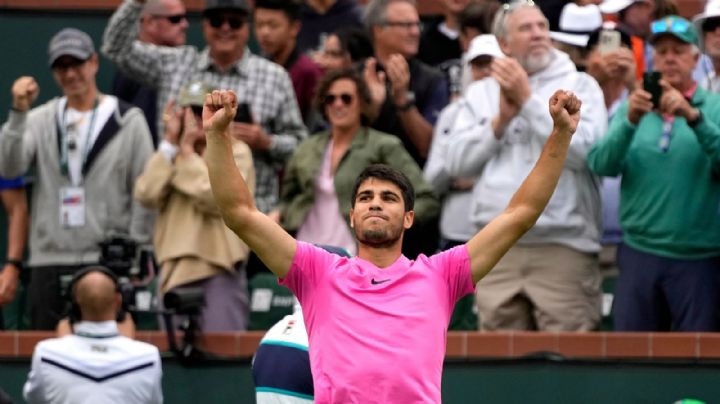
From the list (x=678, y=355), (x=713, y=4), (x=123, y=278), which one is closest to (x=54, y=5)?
(x=123, y=278)

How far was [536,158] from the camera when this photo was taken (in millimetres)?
10055

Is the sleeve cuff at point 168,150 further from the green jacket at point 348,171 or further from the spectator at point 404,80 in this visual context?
the spectator at point 404,80

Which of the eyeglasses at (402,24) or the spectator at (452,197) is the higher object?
the eyeglasses at (402,24)

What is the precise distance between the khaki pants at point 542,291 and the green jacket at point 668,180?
39 cm

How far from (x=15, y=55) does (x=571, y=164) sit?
17.3 feet

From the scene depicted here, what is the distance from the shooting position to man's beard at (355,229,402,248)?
270 inches

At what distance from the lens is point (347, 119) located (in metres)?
10.5

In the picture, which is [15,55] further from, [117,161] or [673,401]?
[673,401]

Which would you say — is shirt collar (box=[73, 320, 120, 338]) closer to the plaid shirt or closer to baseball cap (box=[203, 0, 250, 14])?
the plaid shirt

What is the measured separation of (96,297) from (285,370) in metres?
1.48

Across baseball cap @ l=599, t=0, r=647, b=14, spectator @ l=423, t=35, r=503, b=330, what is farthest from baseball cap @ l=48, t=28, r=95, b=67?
baseball cap @ l=599, t=0, r=647, b=14

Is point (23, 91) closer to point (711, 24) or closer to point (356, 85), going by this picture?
point (356, 85)

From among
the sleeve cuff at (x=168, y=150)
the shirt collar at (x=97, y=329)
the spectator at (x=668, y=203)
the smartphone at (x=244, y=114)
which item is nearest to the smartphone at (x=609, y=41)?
the spectator at (x=668, y=203)

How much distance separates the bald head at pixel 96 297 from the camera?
8812mm
